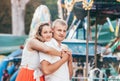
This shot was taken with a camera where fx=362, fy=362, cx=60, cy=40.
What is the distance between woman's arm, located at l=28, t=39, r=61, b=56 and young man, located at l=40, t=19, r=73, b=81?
0.12 feet

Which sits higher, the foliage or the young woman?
the foliage

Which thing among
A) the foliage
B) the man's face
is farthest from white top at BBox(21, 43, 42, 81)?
the foliage

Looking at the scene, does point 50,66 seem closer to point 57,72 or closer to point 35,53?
point 57,72

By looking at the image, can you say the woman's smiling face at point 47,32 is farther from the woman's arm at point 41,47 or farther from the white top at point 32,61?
the white top at point 32,61

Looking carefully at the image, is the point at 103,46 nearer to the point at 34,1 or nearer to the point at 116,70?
the point at 116,70

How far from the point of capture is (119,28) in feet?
16.4

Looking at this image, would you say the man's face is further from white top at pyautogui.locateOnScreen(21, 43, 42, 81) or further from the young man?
white top at pyautogui.locateOnScreen(21, 43, 42, 81)

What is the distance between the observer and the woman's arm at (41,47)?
2.65 metres

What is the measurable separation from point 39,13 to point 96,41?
87cm

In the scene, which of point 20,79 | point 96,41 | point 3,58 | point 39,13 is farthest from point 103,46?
point 20,79

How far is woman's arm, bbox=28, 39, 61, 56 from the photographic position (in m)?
2.65

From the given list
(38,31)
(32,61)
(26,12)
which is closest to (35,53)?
(32,61)

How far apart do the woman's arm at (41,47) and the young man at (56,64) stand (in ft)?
0.12

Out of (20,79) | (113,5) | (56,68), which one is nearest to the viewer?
(56,68)
